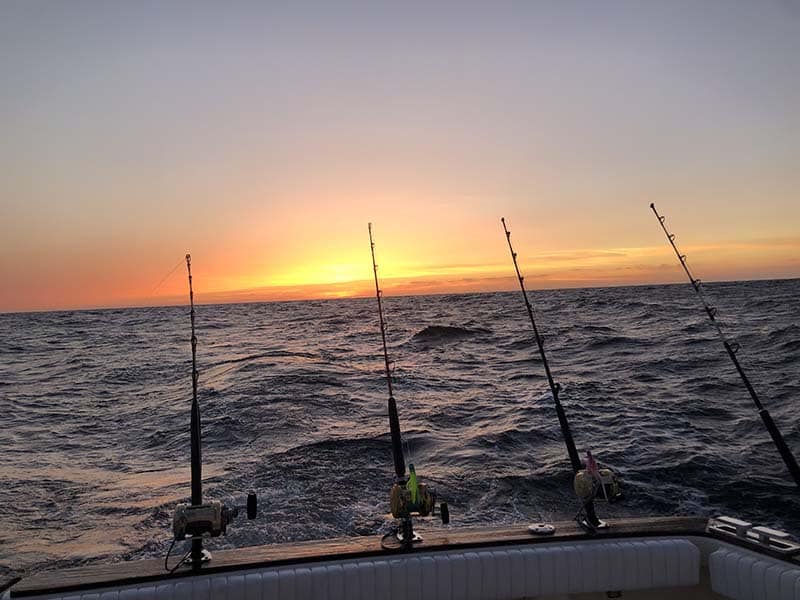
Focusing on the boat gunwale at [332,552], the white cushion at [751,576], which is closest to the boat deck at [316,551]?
the boat gunwale at [332,552]

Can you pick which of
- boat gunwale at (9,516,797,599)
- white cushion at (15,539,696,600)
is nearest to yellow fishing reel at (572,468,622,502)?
boat gunwale at (9,516,797,599)

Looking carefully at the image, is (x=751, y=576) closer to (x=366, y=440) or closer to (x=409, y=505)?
(x=409, y=505)

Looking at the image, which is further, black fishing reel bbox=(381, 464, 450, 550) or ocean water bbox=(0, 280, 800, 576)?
ocean water bbox=(0, 280, 800, 576)

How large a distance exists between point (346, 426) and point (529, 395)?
5.30 metres

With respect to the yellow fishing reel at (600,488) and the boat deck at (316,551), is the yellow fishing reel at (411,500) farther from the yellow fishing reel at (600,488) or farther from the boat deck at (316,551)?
the yellow fishing reel at (600,488)

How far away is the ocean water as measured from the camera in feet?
25.4

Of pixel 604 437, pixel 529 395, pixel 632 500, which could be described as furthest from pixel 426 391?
pixel 632 500

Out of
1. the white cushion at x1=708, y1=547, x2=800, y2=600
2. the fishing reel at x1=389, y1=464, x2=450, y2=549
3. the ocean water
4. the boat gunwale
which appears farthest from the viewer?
the ocean water

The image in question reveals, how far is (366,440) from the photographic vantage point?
1129 cm

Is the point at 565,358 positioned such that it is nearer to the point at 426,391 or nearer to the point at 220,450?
the point at 426,391

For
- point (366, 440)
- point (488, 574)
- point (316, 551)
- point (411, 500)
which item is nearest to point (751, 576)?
point (488, 574)

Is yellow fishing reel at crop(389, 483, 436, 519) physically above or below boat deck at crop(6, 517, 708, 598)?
above

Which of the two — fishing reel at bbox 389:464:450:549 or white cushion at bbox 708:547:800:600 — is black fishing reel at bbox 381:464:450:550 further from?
white cushion at bbox 708:547:800:600

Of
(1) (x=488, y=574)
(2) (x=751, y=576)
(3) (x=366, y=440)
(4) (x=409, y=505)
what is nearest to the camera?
(2) (x=751, y=576)
